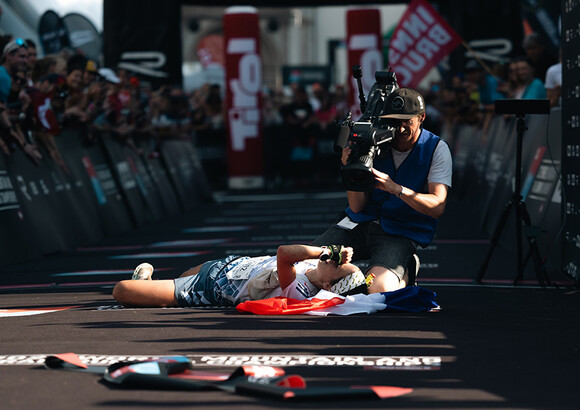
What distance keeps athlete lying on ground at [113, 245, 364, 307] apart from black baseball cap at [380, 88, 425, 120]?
1167 mm

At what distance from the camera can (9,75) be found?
11766 mm

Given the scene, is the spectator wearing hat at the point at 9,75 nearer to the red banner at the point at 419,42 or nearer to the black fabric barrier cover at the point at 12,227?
the black fabric barrier cover at the point at 12,227

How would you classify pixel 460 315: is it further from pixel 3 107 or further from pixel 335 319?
pixel 3 107

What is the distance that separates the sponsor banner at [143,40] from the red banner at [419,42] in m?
6.03

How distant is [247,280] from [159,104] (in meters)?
→ 15.1

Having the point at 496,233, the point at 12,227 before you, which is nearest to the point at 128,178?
the point at 12,227

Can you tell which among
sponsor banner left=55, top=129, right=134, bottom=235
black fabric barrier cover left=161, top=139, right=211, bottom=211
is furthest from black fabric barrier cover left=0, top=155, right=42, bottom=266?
black fabric barrier cover left=161, top=139, right=211, bottom=211

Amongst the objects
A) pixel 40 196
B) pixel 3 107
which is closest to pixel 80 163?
pixel 40 196

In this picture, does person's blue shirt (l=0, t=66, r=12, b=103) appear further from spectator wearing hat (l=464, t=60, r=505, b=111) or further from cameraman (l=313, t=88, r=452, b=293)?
spectator wearing hat (l=464, t=60, r=505, b=111)

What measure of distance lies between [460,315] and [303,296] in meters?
1.06

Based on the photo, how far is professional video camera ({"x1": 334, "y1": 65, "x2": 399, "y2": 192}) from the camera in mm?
7332

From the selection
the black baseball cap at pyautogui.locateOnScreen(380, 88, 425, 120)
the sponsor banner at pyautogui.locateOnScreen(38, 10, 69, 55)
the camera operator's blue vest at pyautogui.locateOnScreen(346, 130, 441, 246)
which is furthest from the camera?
the sponsor banner at pyautogui.locateOnScreen(38, 10, 69, 55)

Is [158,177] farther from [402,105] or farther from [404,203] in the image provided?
[402,105]

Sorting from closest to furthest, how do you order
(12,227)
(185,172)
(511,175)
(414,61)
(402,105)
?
(402,105)
(12,227)
(511,175)
(414,61)
(185,172)
